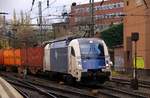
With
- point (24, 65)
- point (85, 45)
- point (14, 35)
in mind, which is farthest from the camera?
point (14, 35)

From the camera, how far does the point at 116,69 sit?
171 feet

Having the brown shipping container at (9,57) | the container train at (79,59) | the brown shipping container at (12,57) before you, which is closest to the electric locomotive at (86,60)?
the container train at (79,59)

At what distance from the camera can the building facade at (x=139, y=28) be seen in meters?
43.9

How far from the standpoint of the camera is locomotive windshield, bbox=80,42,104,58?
91.2 ft

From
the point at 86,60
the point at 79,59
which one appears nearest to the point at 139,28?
the point at 86,60

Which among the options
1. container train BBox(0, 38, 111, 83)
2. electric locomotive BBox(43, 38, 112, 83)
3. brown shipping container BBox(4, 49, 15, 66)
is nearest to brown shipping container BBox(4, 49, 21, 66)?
brown shipping container BBox(4, 49, 15, 66)

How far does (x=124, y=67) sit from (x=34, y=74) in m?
10.0

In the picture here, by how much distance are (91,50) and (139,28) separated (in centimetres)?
1861

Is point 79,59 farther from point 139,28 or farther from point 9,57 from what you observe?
point 9,57

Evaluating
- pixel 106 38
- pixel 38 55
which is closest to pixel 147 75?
pixel 38 55

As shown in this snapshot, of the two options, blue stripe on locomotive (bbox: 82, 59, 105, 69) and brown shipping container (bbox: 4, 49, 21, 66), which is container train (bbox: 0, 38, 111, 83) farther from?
brown shipping container (bbox: 4, 49, 21, 66)

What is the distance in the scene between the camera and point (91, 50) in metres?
28.0

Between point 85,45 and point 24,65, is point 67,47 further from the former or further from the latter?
point 24,65

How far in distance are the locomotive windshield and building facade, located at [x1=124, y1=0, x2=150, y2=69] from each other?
13.7m
